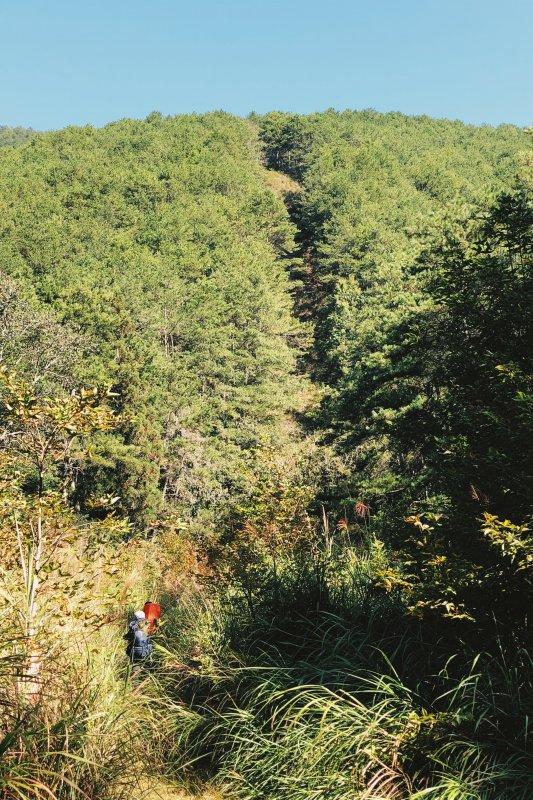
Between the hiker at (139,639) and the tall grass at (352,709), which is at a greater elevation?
the tall grass at (352,709)

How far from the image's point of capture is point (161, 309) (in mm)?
42562

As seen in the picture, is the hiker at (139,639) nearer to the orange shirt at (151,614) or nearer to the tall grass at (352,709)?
the orange shirt at (151,614)

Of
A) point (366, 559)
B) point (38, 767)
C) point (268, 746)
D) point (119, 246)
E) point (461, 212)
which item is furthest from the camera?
point (119, 246)

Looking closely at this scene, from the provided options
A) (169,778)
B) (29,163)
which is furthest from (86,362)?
(29,163)

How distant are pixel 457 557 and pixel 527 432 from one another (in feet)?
3.27

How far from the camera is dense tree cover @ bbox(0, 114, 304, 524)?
105 ft

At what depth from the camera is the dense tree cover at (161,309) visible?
3188 centimetres

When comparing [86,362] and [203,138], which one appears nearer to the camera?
[86,362]

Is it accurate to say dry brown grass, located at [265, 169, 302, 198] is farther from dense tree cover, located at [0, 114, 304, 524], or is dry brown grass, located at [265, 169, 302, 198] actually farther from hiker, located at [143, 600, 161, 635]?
hiker, located at [143, 600, 161, 635]

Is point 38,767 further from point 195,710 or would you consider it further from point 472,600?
point 472,600

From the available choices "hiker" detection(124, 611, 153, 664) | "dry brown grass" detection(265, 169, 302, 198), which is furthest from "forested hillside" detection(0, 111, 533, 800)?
"dry brown grass" detection(265, 169, 302, 198)

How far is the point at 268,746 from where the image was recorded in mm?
3672

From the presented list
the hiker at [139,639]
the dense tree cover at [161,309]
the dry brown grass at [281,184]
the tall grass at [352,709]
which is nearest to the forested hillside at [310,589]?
the tall grass at [352,709]

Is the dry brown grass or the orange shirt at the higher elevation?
the dry brown grass
